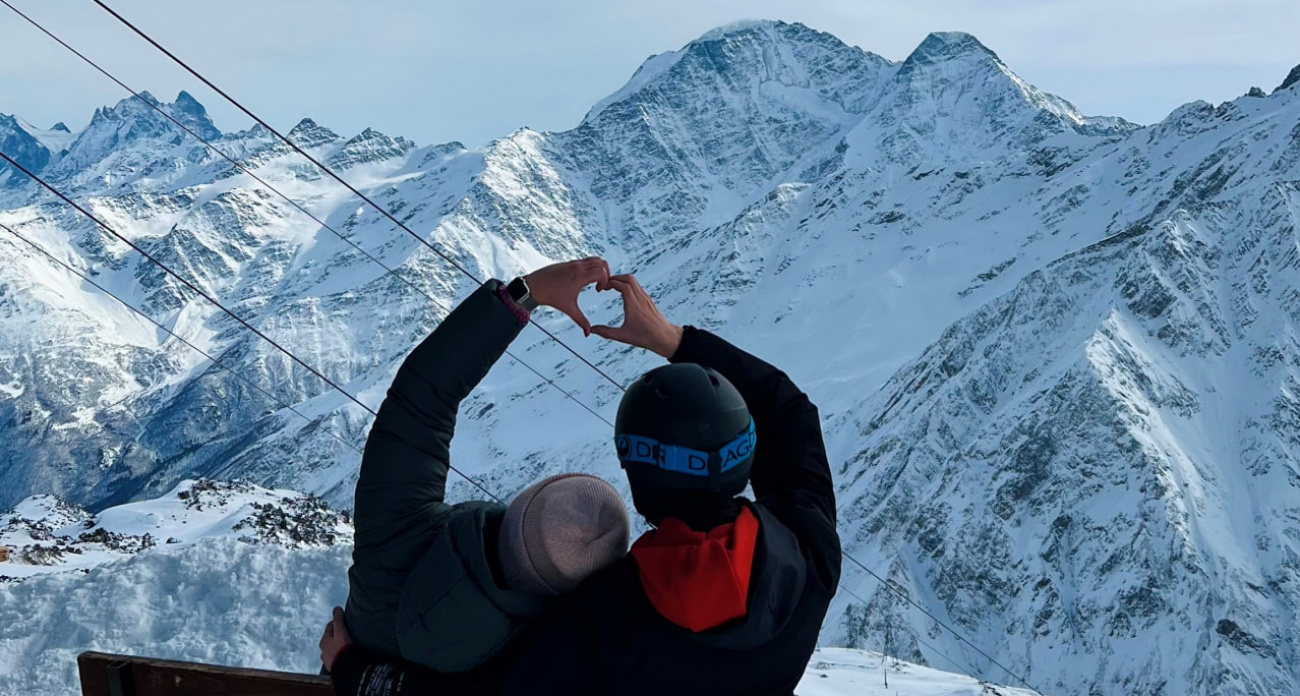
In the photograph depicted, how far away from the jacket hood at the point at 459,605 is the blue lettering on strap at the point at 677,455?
41 cm

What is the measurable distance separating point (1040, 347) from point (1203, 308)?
16029 mm

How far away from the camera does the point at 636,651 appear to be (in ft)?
8.42

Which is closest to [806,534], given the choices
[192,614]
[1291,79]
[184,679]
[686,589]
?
[686,589]

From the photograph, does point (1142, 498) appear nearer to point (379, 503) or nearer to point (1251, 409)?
point (1251, 409)

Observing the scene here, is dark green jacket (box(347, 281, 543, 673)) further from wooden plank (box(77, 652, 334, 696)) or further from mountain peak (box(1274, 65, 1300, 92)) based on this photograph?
mountain peak (box(1274, 65, 1300, 92))

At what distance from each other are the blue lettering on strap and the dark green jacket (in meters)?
0.40

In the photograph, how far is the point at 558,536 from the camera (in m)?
2.74

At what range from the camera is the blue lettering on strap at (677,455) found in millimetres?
2707

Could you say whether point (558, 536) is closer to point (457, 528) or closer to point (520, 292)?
point (457, 528)

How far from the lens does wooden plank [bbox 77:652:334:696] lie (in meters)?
3.70

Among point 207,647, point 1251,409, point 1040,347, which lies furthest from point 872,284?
point 207,647

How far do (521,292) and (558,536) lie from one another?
62 cm

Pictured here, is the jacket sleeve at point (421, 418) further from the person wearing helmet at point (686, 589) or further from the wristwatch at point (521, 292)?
the person wearing helmet at point (686, 589)

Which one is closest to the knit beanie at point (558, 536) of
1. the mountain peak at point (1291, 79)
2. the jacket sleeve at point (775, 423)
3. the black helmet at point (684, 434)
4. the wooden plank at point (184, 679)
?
the black helmet at point (684, 434)
